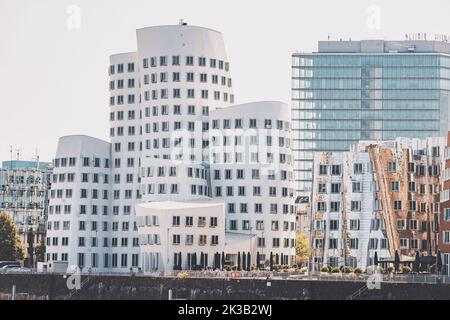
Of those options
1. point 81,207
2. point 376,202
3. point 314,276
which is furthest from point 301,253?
point 314,276

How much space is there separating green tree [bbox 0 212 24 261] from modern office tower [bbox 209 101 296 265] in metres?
32.3

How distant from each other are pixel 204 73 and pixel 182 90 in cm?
370

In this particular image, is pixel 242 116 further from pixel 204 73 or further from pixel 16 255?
pixel 16 255

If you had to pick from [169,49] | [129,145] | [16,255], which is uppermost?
[169,49]

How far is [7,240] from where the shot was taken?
190250 mm

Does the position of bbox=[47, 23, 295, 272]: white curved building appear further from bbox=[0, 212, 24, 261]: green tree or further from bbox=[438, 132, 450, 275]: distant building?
bbox=[438, 132, 450, 275]: distant building

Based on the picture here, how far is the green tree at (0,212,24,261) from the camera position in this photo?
189875 mm

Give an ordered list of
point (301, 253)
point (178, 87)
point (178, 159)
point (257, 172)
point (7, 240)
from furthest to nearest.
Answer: point (301, 253), point (7, 240), point (178, 87), point (178, 159), point (257, 172)

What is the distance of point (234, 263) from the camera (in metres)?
167

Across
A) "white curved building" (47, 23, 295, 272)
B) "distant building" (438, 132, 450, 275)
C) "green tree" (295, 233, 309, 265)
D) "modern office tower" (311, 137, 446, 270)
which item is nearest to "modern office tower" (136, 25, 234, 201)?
"white curved building" (47, 23, 295, 272)

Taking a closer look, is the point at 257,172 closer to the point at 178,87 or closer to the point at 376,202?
the point at 178,87

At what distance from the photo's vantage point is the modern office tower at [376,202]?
511 ft

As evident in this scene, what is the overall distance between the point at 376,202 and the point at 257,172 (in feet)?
75.0
